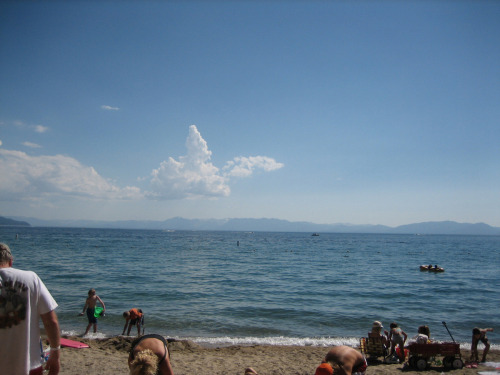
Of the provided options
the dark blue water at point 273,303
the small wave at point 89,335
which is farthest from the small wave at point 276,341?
the small wave at point 89,335

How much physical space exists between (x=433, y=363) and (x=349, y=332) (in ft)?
14.5

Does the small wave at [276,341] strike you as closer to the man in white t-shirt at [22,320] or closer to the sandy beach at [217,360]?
the sandy beach at [217,360]

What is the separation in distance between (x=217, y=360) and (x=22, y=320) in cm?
779

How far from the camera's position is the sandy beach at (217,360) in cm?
877

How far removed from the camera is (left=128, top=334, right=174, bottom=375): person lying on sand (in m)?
3.81

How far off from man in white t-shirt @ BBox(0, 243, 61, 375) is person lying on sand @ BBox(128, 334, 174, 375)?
86cm

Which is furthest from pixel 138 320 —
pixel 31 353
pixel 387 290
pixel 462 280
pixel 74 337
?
pixel 462 280

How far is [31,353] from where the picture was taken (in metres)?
3.30

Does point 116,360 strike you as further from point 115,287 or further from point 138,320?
point 115,287

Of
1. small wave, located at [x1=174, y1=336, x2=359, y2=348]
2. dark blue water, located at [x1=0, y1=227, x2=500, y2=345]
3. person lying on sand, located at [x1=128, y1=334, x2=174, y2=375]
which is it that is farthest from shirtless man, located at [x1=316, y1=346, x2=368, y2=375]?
dark blue water, located at [x1=0, y1=227, x2=500, y2=345]

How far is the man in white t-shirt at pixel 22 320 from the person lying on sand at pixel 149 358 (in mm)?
Answer: 859

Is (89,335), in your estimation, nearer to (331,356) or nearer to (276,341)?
(276,341)

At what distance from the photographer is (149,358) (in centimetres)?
389

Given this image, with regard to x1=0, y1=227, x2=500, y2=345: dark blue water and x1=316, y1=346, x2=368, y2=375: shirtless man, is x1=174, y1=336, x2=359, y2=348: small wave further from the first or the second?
x1=316, y1=346, x2=368, y2=375: shirtless man
